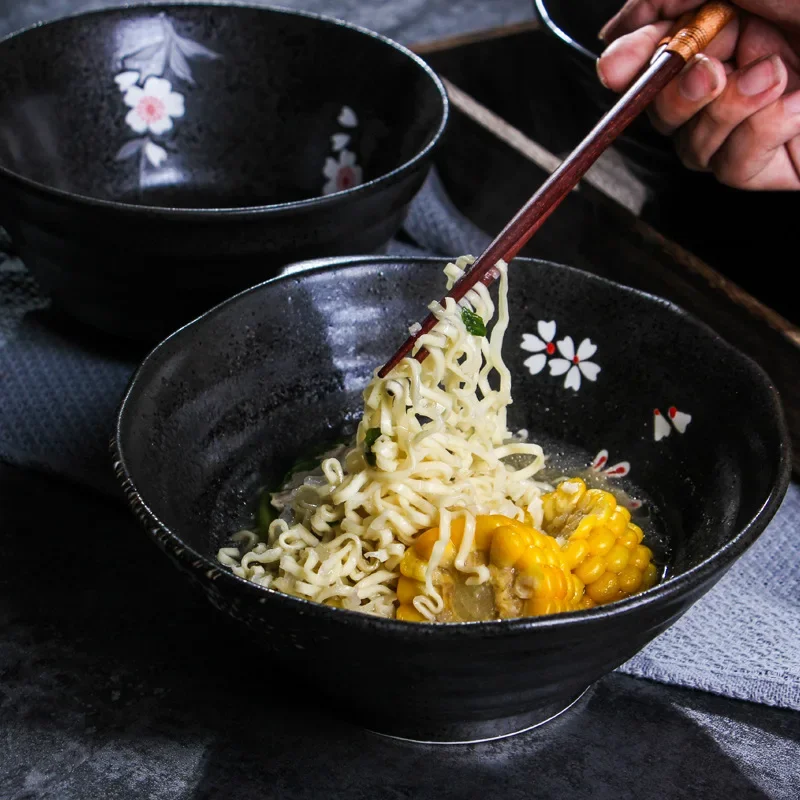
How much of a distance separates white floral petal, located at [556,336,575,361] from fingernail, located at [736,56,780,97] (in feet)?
1.10

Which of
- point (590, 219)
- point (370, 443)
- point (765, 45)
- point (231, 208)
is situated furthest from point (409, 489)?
point (765, 45)

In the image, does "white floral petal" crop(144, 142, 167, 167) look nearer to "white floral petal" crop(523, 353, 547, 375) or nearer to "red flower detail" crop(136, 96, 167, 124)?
"red flower detail" crop(136, 96, 167, 124)

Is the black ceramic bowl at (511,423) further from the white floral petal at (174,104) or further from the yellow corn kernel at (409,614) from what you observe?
the white floral petal at (174,104)

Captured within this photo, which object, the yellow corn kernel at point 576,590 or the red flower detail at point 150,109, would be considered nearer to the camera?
Result: the yellow corn kernel at point 576,590

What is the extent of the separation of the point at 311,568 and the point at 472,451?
205 mm

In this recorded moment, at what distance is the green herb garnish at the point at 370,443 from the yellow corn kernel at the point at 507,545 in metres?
0.17

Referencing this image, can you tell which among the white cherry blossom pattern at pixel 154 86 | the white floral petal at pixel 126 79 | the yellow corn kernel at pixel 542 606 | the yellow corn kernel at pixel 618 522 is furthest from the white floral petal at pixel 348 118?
the yellow corn kernel at pixel 542 606

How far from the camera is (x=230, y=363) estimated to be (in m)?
1.16

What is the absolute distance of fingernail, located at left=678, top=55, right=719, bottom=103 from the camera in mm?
1185

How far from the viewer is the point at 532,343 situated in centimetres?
127

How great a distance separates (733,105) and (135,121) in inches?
35.1

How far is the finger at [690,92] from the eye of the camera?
1.19 metres

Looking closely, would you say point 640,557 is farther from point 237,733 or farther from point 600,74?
point 600,74

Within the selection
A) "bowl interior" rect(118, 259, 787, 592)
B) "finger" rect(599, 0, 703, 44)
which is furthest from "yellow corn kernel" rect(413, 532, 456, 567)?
"finger" rect(599, 0, 703, 44)
